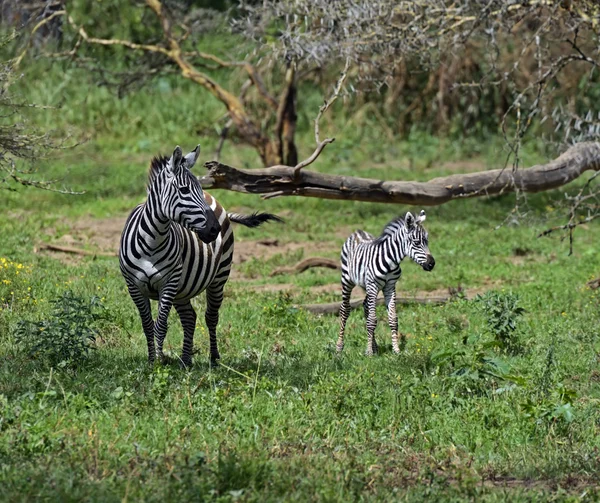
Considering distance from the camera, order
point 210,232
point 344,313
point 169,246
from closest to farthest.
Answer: point 210,232 < point 169,246 < point 344,313

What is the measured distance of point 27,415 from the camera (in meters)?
7.07

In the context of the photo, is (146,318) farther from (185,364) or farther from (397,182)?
(397,182)

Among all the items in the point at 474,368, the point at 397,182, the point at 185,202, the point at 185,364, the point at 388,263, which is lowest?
the point at 185,364

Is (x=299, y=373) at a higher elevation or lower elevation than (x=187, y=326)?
lower

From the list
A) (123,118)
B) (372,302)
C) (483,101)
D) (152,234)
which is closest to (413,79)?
(483,101)

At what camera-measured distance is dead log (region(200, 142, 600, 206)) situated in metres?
10.0

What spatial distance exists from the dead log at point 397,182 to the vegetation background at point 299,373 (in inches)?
20.6

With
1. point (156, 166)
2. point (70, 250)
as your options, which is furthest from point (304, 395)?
point (70, 250)

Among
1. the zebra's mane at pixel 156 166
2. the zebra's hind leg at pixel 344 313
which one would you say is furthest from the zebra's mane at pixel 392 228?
the zebra's mane at pixel 156 166

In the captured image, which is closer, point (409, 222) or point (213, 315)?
point (213, 315)

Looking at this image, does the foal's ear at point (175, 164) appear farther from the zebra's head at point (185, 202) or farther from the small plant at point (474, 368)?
the small plant at point (474, 368)

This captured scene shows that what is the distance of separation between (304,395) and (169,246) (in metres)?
2.02

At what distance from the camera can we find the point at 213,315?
399 inches

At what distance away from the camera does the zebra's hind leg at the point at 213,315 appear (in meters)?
9.99
